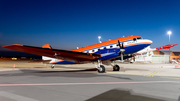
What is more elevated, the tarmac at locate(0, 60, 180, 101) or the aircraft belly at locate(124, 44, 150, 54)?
the aircraft belly at locate(124, 44, 150, 54)

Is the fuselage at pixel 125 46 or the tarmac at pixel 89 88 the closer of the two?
the tarmac at pixel 89 88

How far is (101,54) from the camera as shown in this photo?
53.8ft

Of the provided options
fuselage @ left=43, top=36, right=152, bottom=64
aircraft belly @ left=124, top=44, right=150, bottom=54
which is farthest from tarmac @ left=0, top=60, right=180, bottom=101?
aircraft belly @ left=124, top=44, right=150, bottom=54

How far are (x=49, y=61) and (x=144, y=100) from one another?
19.6 metres

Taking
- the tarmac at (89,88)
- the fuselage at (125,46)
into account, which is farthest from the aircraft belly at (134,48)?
the tarmac at (89,88)

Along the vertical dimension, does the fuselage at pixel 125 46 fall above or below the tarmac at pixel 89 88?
above

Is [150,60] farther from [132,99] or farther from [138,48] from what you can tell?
[132,99]

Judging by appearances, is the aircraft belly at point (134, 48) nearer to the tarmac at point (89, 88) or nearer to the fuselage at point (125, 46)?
the fuselage at point (125, 46)

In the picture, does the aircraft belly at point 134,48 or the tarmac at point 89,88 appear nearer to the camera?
the tarmac at point 89,88

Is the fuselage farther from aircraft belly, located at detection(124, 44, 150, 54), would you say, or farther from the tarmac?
the tarmac

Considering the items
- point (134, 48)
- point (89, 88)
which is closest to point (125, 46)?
point (134, 48)

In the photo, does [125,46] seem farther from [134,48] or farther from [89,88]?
[89,88]

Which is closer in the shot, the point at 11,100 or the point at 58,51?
the point at 11,100

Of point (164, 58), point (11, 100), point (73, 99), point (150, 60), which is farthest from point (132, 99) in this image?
point (164, 58)
